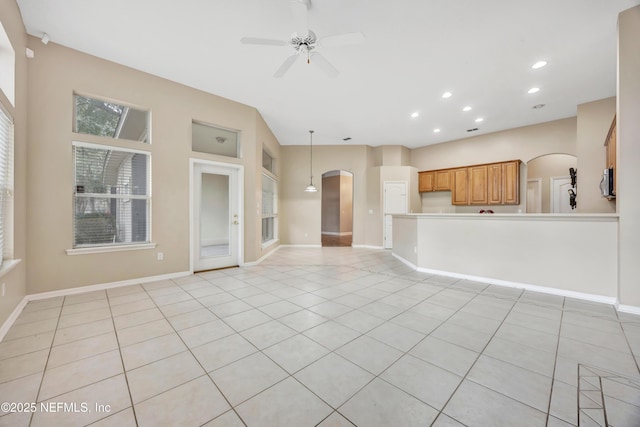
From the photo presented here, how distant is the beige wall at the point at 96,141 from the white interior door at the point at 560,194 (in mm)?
8808

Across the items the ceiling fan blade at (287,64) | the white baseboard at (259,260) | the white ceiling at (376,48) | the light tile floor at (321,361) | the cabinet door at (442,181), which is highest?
the white ceiling at (376,48)

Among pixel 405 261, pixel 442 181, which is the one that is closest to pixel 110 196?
pixel 405 261

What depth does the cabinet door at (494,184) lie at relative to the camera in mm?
6578

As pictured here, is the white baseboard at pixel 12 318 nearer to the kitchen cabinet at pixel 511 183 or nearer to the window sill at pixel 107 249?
the window sill at pixel 107 249

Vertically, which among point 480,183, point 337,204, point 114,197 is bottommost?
point 114,197

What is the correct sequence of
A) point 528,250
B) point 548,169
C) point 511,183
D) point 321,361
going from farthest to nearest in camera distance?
1. point 548,169
2. point 511,183
3. point 528,250
4. point 321,361

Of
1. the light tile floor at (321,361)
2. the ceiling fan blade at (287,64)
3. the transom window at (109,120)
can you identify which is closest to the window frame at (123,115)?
the transom window at (109,120)

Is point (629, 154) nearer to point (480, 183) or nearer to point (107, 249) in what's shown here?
point (480, 183)

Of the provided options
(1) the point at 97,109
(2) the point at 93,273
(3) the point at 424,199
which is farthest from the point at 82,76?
(3) the point at 424,199

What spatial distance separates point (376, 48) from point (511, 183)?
530 cm

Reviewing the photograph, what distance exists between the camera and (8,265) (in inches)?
98.3

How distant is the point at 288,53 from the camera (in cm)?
353

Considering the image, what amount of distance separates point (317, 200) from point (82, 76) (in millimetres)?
5795

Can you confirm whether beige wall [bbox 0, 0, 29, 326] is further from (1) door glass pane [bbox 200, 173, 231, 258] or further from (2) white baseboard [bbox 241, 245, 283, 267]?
(2) white baseboard [bbox 241, 245, 283, 267]
